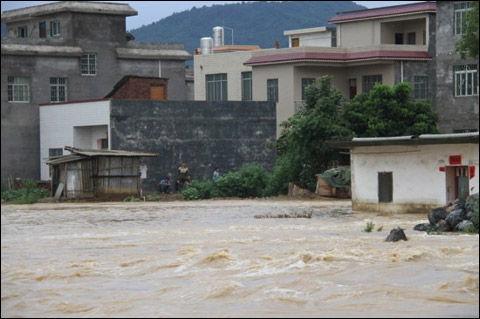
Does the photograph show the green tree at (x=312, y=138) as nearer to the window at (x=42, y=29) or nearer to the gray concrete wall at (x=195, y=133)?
the gray concrete wall at (x=195, y=133)

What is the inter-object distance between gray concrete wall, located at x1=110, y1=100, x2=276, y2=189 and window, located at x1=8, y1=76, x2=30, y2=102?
20.2 ft

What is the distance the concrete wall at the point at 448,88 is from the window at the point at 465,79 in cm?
17

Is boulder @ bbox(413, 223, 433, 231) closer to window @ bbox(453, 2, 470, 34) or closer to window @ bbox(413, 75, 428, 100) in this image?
window @ bbox(453, 2, 470, 34)

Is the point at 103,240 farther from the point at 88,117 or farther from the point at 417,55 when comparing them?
the point at 417,55

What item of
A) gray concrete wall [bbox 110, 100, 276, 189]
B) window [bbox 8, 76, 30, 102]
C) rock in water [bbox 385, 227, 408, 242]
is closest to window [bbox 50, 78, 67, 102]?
window [bbox 8, 76, 30, 102]

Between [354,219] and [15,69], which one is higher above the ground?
[15,69]

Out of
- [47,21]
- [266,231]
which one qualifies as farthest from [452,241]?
[47,21]

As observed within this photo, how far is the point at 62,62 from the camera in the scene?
5072cm

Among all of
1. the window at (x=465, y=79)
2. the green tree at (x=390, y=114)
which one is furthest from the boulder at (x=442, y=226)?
the window at (x=465, y=79)

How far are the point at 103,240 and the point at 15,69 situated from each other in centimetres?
2422

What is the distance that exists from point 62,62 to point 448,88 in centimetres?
1813

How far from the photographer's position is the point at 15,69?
48.8 m

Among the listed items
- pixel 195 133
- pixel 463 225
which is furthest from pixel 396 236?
pixel 195 133

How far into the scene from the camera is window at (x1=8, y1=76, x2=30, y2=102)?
48.4 meters
